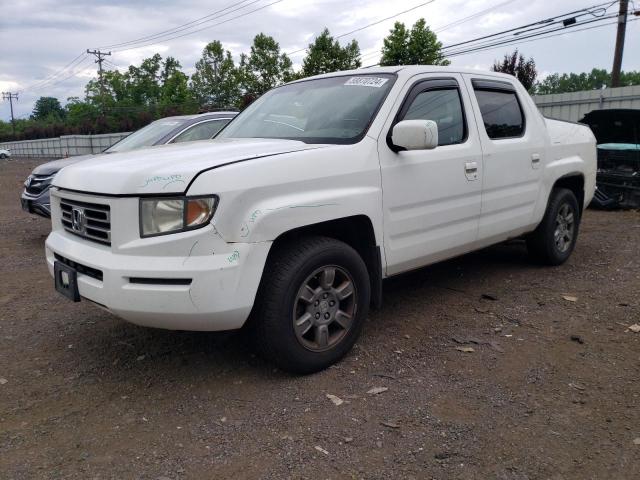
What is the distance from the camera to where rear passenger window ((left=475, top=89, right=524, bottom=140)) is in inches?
177

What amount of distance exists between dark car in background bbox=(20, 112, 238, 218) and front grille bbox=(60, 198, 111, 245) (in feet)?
12.0

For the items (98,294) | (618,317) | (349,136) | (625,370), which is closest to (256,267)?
(98,294)

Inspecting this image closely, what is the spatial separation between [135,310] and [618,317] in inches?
140

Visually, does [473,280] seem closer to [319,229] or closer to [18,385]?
[319,229]

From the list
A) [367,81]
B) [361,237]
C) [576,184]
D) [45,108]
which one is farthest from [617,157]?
[45,108]

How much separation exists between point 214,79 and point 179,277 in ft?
221

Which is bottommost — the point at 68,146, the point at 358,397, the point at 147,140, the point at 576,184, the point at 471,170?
the point at 358,397

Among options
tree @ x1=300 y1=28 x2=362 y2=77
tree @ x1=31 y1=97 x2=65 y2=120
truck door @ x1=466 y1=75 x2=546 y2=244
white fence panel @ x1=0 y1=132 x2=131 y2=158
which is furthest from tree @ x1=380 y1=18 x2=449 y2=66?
tree @ x1=31 y1=97 x2=65 y2=120

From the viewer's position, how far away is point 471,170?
414cm

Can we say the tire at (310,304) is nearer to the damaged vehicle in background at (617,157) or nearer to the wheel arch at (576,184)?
the wheel arch at (576,184)

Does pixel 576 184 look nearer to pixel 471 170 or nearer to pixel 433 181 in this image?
pixel 471 170

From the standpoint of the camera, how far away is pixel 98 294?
2.92 meters

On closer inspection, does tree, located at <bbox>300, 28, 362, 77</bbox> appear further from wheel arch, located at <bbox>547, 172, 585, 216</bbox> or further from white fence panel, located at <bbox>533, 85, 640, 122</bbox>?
wheel arch, located at <bbox>547, 172, 585, 216</bbox>

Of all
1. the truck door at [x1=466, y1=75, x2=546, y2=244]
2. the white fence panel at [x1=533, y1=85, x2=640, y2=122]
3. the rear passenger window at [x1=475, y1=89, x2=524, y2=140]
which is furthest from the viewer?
the white fence panel at [x1=533, y1=85, x2=640, y2=122]
